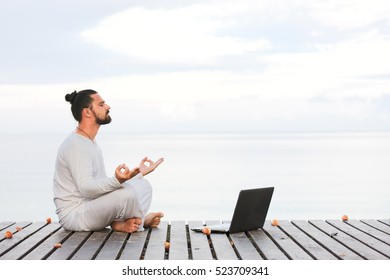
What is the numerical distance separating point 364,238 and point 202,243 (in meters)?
1.26

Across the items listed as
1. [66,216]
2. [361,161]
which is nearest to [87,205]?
[66,216]

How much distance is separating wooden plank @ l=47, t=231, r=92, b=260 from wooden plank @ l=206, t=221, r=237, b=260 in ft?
3.11

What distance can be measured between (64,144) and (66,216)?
1.87 ft

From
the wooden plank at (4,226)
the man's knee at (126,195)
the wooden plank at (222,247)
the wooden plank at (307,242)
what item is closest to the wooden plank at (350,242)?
the wooden plank at (307,242)

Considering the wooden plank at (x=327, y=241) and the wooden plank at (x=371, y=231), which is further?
the wooden plank at (x=371, y=231)

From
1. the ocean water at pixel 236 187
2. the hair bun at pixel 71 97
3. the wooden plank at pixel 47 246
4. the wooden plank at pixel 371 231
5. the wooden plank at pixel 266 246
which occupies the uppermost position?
the hair bun at pixel 71 97

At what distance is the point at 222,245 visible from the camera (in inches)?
198

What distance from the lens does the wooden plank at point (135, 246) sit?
466 centimetres

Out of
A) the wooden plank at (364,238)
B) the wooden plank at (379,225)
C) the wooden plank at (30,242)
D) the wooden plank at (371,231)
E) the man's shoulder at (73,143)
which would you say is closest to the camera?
the wooden plank at (30,242)

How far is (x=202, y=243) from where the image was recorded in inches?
202

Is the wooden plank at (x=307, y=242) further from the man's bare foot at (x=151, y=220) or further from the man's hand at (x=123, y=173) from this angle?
the man's hand at (x=123, y=173)

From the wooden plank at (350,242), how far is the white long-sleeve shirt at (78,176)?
171 cm

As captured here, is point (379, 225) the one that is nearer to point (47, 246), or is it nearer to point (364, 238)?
point (364, 238)

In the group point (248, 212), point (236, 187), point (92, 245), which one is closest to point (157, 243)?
point (92, 245)
